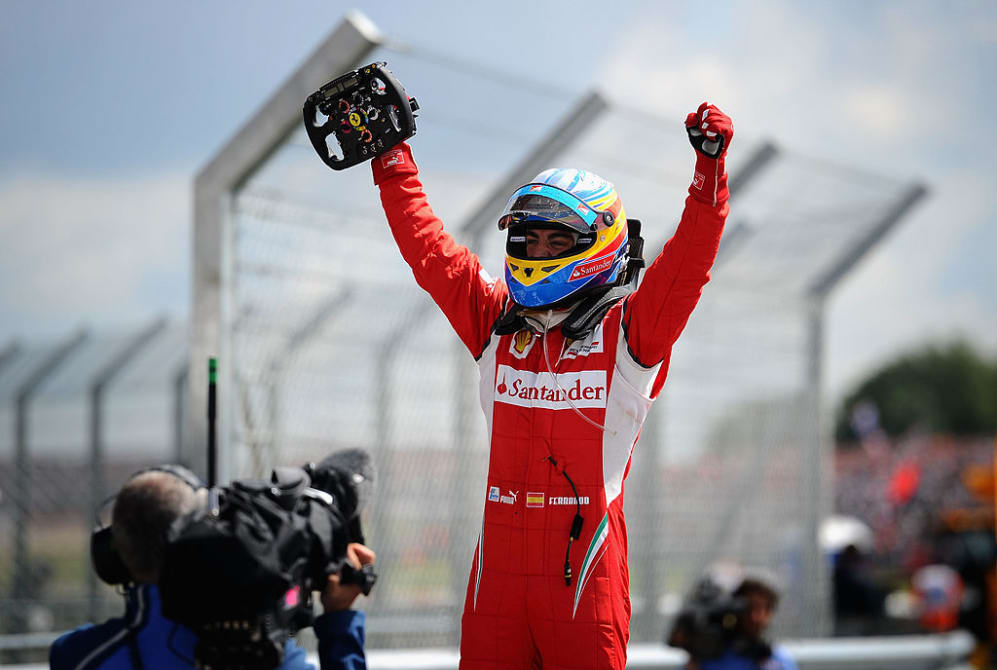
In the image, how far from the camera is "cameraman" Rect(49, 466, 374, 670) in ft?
9.82

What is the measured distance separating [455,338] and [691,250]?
311 centimetres

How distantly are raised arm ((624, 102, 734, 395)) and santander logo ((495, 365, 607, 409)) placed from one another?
0.46 ft

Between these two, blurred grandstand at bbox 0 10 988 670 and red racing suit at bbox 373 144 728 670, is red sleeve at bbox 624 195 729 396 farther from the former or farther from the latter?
blurred grandstand at bbox 0 10 988 670

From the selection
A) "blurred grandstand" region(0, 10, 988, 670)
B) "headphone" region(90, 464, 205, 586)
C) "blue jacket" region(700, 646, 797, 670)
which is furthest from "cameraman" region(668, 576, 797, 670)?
"headphone" region(90, 464, 205, 586)

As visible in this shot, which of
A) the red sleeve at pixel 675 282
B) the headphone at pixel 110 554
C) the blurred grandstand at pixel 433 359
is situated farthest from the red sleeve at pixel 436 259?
the blurred grandstand at pixel 433 359

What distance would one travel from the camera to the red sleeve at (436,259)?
11.7ft

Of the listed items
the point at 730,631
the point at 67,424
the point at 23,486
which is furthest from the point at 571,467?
the point at 67,424

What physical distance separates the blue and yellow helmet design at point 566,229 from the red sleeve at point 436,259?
0.14 m

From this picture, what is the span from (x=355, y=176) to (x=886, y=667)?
4.70 metres

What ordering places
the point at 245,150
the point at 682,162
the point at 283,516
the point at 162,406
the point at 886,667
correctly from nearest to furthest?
the point at 283,516, the point at 245,150, the point at 682,162, the point at 886,667, the point at 162,406

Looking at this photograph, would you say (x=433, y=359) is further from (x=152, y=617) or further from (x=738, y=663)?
(x=152, y=617)

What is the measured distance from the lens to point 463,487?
6113 mm

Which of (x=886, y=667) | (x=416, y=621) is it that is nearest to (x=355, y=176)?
(x=416, y=621)

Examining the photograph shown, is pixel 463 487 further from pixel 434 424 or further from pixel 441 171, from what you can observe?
pixel 441 171
